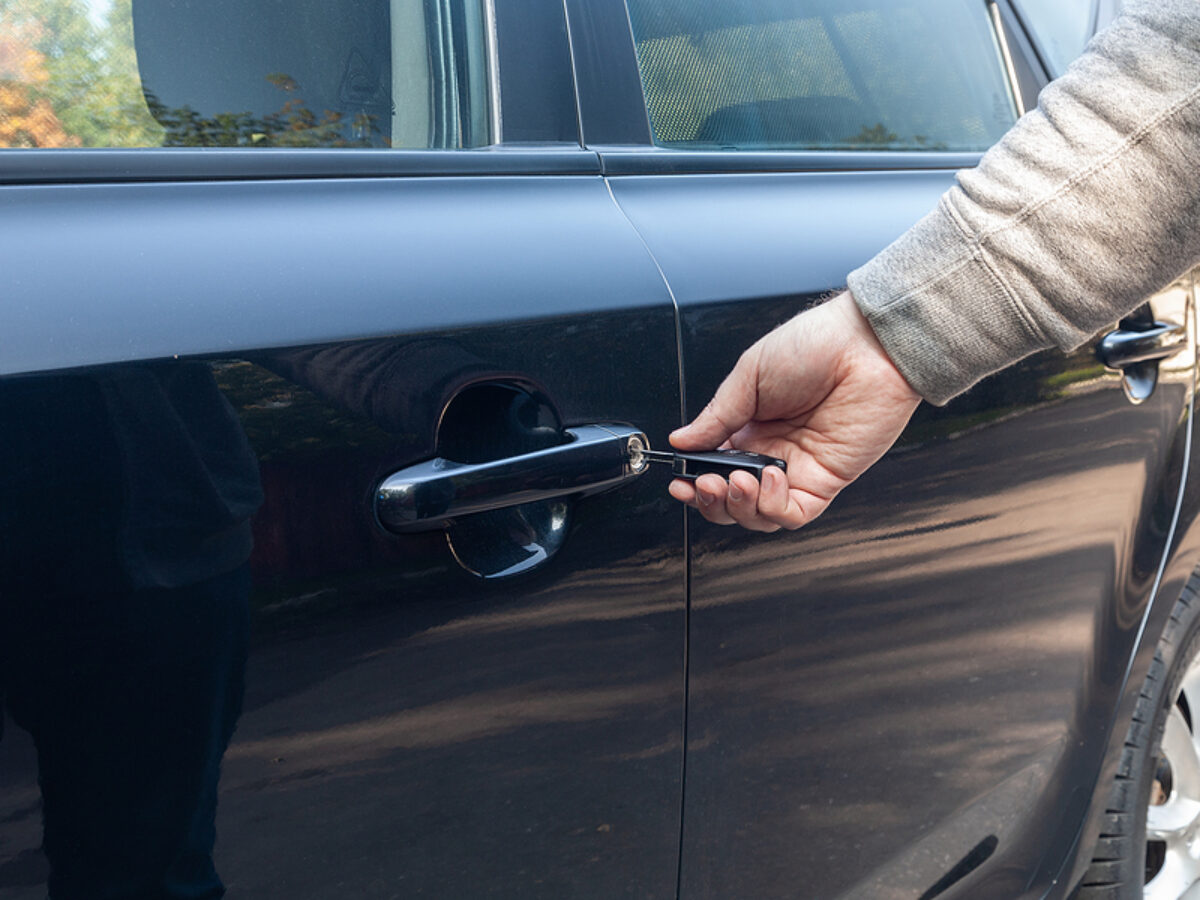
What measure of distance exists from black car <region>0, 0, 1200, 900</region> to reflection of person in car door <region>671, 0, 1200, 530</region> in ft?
0.19

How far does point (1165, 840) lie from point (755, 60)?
5.63 ft

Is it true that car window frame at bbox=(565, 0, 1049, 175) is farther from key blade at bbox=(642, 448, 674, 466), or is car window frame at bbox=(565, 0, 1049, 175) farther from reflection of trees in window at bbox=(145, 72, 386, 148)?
key blade at bbox=(642, 448, 674, 466)

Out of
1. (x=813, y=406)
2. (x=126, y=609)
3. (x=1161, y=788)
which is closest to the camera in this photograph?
(x=126, y=609)

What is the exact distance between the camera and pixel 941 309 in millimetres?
1104

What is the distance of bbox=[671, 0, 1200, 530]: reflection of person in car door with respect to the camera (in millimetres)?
1054

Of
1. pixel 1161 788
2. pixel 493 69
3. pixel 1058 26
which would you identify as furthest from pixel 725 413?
pixel 1161 788

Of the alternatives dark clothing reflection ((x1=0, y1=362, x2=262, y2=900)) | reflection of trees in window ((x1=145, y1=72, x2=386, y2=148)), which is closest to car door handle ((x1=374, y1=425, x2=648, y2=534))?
dark clothing reflection ((x1=0, y1=362, x2=262, y2=900))

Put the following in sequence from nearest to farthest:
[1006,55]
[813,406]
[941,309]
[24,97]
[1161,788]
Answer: [24,97] → [941,309] → [813,406] → [1006,55] → [1161,788]

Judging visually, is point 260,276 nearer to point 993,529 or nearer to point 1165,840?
point 993,529

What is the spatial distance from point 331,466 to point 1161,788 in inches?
79.1

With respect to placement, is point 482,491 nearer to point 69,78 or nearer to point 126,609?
point 126,609

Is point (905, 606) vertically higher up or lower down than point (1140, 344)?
lower down

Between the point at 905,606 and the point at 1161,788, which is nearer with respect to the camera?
the point at 905,606

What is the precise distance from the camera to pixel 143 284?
846mm
